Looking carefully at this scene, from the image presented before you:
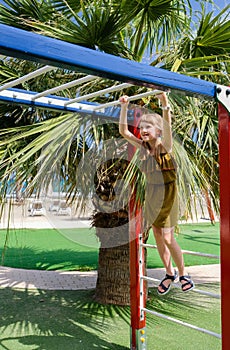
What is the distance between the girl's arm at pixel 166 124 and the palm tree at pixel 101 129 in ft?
0.87

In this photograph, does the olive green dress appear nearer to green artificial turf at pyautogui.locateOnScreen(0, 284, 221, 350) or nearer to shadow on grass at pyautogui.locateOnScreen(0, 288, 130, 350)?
green artificial turf at pyautogui.locateOnScreen(0, 284, 221, 350)

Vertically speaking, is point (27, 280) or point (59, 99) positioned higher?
point (59, 99)

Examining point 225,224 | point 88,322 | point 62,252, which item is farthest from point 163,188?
point 62,252

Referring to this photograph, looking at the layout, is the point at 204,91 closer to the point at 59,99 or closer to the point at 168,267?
the point at 168,267

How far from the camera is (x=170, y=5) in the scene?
4004mm

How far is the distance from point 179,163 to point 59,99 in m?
1.17

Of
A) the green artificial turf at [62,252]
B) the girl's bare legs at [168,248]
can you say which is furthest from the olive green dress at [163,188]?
the green artificial turf at [62,252]

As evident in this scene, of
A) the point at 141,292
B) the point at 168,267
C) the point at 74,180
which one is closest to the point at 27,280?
the point at 74,180

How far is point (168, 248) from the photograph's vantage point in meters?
2.93

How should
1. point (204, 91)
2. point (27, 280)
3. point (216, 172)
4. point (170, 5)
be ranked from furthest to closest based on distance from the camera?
point (27, 280) → point (216, 172) → point (170, 5) → point (204, 91)

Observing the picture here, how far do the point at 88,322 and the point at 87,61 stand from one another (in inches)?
133

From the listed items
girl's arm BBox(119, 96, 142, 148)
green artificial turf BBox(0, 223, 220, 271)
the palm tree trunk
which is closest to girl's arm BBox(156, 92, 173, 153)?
girl's arm BBox(119, 96, 142, 148)

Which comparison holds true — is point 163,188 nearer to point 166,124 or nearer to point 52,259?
point 166,124

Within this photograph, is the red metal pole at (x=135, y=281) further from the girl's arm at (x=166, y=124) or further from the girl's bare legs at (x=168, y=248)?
the girl's arm at (x=166, y=124)
